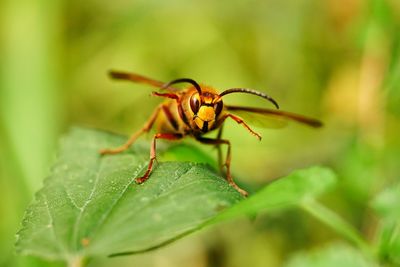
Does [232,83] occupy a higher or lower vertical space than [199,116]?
lower

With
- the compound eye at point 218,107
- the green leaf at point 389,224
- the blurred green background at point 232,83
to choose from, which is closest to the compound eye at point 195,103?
the compound eye at point 218,107

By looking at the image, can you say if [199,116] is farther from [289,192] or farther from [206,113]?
[289,192]

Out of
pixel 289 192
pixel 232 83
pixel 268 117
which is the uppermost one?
pixel 289 192

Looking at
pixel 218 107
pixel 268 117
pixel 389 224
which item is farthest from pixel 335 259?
pixel 268 117

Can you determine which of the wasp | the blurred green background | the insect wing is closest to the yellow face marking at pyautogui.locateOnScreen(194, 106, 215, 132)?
the wasp

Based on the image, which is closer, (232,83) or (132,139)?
(132,139)

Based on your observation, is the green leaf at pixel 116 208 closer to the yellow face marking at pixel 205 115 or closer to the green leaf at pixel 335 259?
the yellow face marking at pixel 205 115

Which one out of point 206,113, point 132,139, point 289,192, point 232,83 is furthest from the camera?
point 232,83
